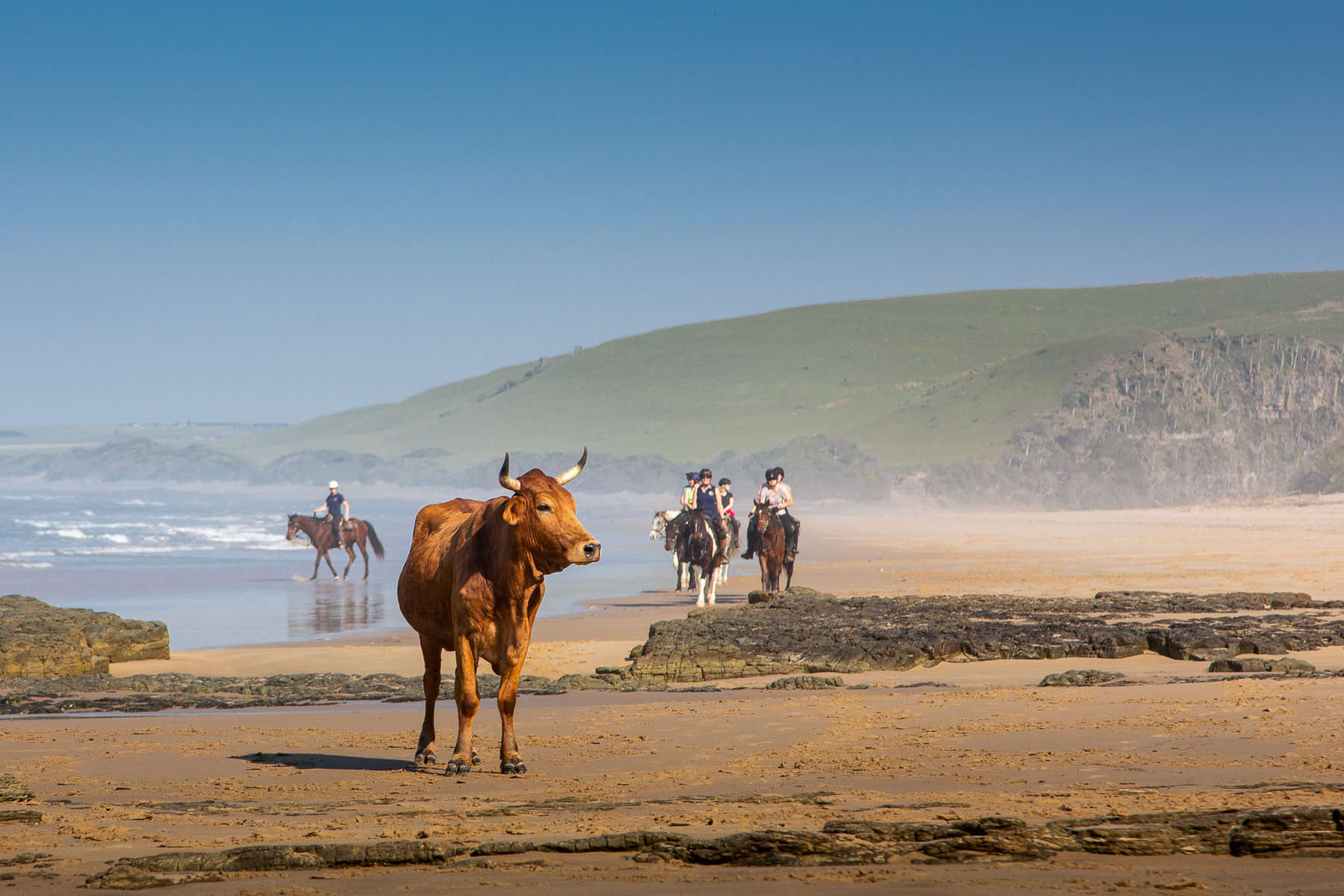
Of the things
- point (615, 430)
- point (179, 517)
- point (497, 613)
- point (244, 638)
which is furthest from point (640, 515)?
point (615, 430)

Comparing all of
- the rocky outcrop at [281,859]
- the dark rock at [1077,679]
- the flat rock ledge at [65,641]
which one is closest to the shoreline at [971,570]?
the flat rock ledge at [65,641]

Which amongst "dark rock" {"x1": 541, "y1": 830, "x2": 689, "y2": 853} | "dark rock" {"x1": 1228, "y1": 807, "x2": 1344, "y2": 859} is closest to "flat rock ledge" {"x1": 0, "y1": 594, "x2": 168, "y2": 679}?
"dark rock" {"x1": 541, "y1": 830, "x2": 689, "y2": 853}

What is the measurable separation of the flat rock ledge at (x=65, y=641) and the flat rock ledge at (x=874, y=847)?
30.7ft

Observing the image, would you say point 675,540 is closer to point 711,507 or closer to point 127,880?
point 711,507

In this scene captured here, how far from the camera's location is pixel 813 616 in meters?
17.5

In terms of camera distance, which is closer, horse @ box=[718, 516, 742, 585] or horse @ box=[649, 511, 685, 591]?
horse @ box=[718, 516, 742, 585]

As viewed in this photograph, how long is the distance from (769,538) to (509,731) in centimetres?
1585

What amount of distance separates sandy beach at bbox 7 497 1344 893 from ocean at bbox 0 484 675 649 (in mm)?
8015

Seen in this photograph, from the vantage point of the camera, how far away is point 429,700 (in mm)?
8539

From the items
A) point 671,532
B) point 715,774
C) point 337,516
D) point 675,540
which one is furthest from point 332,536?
point 715,774

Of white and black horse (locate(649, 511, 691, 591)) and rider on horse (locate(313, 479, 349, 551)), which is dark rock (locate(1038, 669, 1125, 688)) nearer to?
white and black horse (locate(649, 511, 691, 591))

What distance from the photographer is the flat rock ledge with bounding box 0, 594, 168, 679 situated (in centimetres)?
1348

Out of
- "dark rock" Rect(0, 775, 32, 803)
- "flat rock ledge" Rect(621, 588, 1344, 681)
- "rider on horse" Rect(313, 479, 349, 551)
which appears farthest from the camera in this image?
"rider on horse" Rect(313, 479, 349, 551)

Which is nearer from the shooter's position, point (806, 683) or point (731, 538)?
point (806, 683)
